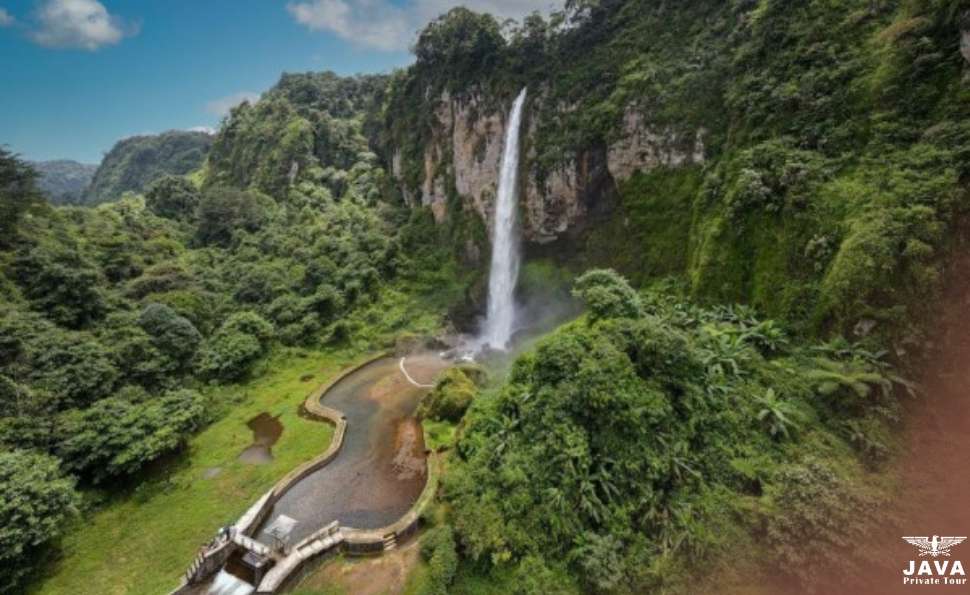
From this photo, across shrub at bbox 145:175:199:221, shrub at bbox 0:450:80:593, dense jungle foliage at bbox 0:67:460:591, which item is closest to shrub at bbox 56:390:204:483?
dense jungle foliage at bbox 0:67:460:591

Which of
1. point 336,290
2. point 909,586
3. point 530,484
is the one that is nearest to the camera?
point 909,586

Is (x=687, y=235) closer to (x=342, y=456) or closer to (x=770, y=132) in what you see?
(x=770, y=132)

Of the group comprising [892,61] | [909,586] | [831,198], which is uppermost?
[892,61]

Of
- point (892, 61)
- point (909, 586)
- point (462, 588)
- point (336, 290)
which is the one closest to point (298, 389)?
point (336, 290)

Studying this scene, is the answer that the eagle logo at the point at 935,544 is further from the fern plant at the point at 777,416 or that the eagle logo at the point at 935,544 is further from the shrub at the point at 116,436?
the shrub at the point at 116,436

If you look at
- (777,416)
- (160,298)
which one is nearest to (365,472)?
(777,416)

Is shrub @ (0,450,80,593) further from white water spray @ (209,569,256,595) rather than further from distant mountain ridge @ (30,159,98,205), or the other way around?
distant mountain ridge @ (30,159,98,205)
